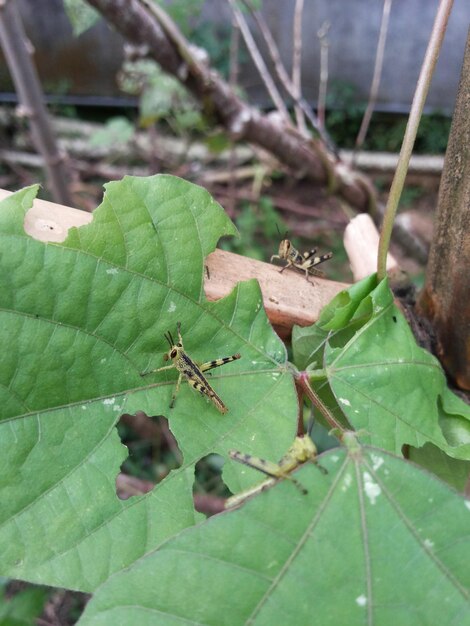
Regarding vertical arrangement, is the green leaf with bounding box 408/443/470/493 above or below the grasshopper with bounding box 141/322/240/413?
below

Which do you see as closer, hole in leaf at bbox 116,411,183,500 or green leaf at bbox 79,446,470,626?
green leaf at bbox 79,446,470,626

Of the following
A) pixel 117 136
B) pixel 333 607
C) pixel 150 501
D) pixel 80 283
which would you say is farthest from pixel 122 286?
pixel 117 136

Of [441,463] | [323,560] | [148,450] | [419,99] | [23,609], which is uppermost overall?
[419,99]

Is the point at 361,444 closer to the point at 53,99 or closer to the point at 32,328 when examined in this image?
the point at 32,328

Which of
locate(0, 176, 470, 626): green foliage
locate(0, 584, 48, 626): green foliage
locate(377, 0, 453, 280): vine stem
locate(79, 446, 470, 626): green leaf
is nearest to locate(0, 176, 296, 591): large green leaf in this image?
locate(0, 176, 470, 626): green foliage

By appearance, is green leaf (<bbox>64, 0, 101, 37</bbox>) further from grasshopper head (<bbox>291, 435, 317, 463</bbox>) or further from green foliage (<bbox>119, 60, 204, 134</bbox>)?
grasshopper head (<bbox>291, 435, 317, 463</bbox>)

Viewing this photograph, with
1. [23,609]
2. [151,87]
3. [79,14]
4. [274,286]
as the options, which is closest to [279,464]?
[274,286]

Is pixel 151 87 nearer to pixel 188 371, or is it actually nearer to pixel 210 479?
pixel 210 479
